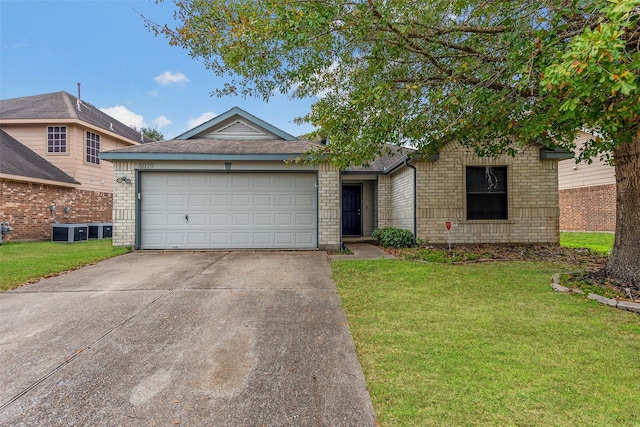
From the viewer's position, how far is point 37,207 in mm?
12266

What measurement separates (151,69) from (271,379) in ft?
71.4

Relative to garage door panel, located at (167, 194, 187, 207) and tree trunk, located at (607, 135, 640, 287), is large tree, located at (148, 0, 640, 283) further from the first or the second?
garage door panel, located at (167, 194, 187, 207)

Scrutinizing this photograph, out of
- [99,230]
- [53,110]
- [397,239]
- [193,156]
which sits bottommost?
[397,239]

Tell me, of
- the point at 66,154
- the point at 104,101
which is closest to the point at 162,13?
the point at 66,154

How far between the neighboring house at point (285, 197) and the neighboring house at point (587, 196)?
20.7ft

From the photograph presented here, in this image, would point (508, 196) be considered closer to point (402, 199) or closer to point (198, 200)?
point (402, 199)

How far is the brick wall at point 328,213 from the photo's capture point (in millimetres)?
8938

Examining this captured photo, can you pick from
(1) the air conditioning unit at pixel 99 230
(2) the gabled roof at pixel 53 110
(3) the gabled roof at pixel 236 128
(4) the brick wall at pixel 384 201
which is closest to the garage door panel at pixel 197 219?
(3) the gabled roof at pixel 236 128

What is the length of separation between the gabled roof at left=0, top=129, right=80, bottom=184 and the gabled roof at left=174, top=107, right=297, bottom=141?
6.63m

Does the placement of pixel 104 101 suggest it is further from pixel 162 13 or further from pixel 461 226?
pixel 461 226

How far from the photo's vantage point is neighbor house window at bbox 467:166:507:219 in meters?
9.43

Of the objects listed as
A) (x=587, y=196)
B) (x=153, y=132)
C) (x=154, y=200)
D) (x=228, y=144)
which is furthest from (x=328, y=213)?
(x=153, y=132)

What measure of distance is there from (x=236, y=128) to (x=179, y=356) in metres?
9.07

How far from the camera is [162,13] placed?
22.1ft
